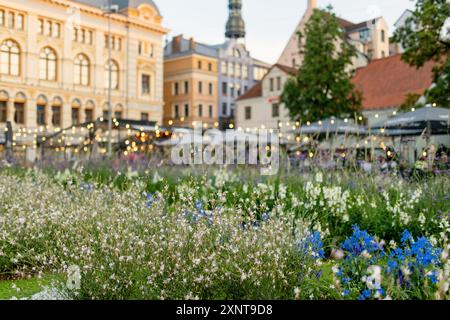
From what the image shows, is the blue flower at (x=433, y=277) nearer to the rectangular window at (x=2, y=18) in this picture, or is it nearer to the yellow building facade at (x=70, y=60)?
the yellow building facade at (x=70, y=60)

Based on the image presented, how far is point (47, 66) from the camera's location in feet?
65.0

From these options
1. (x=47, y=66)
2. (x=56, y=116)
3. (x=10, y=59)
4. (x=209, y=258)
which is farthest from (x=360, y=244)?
(x=56, y=116)

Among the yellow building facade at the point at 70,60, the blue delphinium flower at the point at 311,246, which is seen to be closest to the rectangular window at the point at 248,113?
the yellow building facade at the point at 70,60

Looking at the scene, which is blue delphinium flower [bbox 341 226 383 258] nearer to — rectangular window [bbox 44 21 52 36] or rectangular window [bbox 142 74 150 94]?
rectangular window [bbox 44 21 52 36]

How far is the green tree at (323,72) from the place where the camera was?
25.1 metres

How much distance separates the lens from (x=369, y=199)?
6859mm

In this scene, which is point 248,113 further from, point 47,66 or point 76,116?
point 47,66

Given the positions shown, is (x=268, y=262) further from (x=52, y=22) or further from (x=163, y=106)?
(x=163, y=106)

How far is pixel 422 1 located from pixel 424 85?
1209 cm

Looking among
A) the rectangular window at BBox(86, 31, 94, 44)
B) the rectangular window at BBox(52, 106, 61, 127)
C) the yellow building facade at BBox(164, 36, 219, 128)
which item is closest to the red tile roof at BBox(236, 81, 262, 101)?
the yellow building facade at BBox(164, 36, 219, 128)

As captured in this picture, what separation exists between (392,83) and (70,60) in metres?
20.7

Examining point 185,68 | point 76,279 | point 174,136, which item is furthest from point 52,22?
point 76,279

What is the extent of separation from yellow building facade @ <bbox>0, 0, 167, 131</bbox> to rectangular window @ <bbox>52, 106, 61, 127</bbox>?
0.05 meters

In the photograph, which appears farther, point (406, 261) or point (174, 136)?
point (174, 136)
